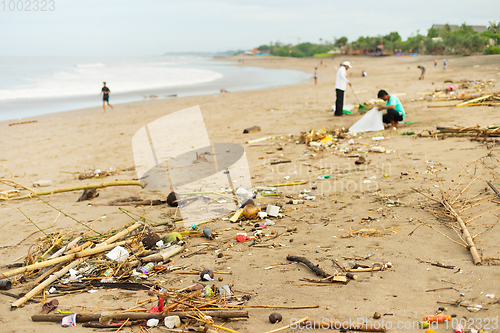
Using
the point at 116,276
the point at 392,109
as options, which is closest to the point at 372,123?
the point at 392,109


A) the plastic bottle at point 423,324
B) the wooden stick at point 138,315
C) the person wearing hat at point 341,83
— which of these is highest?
the person wearing hat at point 341,83

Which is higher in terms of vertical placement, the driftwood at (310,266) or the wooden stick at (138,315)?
the driftwood at (310,266)

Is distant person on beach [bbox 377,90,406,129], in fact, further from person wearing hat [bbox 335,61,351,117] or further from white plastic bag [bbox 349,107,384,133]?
person wearing hat [bbox 335,61,351,117]

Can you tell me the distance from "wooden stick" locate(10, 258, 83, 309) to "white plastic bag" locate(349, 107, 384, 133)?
6.43m

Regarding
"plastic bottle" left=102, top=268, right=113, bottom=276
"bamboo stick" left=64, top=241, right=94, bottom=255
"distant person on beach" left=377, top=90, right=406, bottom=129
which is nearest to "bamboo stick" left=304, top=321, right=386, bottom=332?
"plastic bottle" left=102, top=268, right=113, bottom=276

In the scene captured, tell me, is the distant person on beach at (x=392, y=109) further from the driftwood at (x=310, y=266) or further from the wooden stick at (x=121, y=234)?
the wooden stick at (x=121, y=234)

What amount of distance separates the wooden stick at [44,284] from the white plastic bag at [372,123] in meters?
6.43

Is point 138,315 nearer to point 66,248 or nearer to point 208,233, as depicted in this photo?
point 208,233

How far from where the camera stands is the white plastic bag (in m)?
7.89

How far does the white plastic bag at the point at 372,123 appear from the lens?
25.9 ft

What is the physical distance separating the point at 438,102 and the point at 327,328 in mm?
9938

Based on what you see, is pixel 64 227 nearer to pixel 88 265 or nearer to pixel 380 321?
pixel 88 265

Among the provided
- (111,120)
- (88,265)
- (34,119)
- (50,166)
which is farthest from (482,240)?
(34,119)

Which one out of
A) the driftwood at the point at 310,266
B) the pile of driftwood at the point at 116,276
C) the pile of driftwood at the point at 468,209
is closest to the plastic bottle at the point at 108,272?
the pile of driftwood at the point at 116,276
